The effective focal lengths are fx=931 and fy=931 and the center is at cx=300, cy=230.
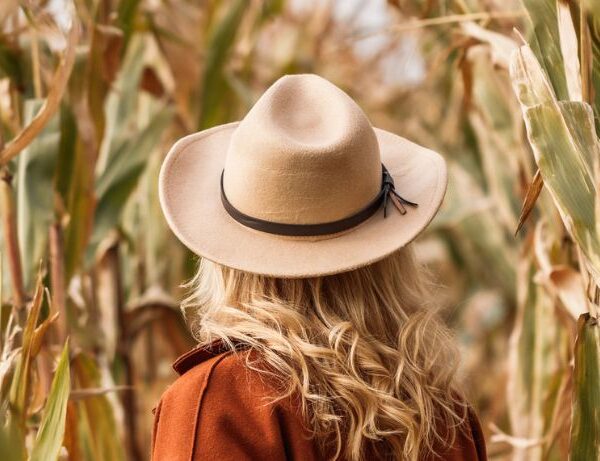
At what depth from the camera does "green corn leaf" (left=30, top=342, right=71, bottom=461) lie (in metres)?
1.00

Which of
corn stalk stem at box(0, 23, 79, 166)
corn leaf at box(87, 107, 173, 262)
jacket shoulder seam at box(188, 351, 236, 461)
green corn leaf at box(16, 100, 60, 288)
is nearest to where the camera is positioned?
jacket shoulder seam at box(188, 351, 236, 461)

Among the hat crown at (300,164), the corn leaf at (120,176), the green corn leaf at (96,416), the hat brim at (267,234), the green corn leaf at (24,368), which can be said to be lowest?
the green corn leaf at (96,416)

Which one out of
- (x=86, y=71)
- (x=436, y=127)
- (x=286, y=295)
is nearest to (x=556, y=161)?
(x=286, y=295)

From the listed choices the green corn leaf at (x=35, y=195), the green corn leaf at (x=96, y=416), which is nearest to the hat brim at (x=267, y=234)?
the green corn leaf at (x=35, y=195)

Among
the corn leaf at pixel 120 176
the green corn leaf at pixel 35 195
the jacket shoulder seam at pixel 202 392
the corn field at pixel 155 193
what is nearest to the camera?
the jacket shoulder seam at pixel 202 392

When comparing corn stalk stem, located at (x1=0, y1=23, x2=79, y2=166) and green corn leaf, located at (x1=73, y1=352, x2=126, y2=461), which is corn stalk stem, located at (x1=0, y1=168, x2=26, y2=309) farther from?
green corn leaf, located at (x1=73, y1=352, x2=126, y2=461)

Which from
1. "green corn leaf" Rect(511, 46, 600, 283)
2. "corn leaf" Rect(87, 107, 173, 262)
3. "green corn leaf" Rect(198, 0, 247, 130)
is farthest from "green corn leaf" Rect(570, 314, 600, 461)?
"green corn leaf" Rect(198, 0, 247, 130)

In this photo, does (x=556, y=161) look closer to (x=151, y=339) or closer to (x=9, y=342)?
(x=9, y=342)

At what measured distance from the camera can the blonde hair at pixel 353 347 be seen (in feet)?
3.18

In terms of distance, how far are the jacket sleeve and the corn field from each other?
143mm

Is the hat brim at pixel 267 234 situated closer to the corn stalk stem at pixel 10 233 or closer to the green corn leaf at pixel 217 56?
the corn stalk stem at pixel 10 233

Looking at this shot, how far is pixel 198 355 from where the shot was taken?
3.24 ft

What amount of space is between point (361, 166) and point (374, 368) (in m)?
0.22

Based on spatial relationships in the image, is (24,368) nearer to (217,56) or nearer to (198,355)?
(198,355)
